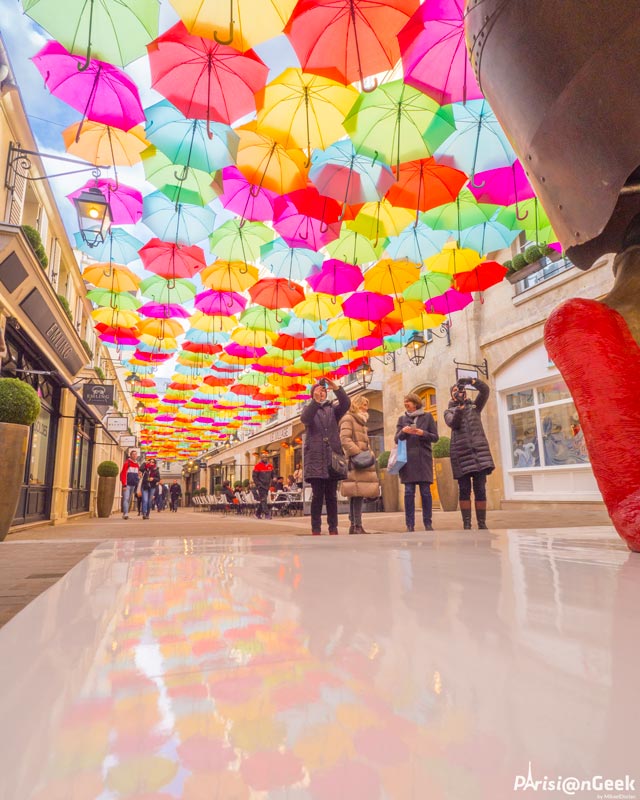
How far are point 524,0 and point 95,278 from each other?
10.8 meters

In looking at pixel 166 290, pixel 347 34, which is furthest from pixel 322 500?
pixel 166 290

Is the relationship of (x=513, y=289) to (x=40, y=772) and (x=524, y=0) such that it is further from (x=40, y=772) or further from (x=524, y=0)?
(x=40, y=772)

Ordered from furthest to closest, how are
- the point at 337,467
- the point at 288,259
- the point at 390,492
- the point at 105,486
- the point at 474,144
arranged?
the point at 105,486 → the point at 390,492 → the point at 288,259 → the point at 474,144 → the point at 337,467

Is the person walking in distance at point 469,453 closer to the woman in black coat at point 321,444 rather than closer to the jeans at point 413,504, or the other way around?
the jeans at point 413,504

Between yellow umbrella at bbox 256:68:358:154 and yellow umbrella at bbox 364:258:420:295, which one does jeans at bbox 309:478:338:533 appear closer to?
yellow umbrella at bbox 256:68:358:154

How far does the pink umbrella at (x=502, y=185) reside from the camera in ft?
25.7

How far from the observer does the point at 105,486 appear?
18.2 m

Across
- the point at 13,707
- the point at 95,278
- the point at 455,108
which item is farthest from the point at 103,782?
the point at 95,278

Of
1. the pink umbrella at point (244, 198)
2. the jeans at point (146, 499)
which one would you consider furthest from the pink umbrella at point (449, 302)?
the jeans at point (146, 499)

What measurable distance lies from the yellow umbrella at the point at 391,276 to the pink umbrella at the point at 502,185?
280 cm

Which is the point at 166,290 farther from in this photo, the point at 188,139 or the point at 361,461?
the point at 361,461

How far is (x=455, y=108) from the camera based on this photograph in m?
7.30

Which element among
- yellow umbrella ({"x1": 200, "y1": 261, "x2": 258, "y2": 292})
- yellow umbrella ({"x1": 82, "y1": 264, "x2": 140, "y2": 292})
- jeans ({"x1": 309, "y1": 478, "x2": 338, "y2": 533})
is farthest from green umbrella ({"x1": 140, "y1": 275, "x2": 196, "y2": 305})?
jeans ({"x1": 309, "y1": 478, "x2": 338, "y2": 533})

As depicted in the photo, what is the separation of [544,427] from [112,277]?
38.3ft
